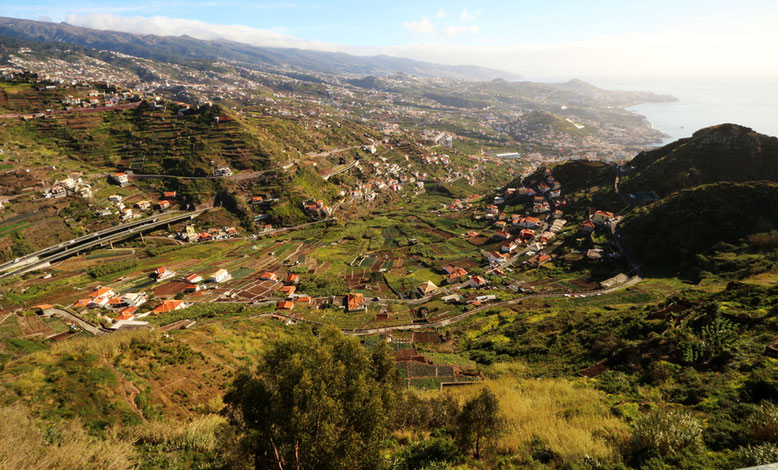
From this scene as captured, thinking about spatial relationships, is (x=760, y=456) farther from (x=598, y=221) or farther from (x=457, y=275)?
(x=598, y=221)

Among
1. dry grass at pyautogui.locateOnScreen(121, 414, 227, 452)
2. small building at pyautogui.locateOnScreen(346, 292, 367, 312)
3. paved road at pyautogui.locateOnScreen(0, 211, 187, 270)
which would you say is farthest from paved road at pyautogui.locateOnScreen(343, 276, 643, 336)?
paved road at pyautogui.locateOnScreen(0, 211, 187, 270)

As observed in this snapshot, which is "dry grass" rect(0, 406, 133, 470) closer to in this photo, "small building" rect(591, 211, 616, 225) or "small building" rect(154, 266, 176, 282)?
"small building" rect(154, 266, 176, 282)

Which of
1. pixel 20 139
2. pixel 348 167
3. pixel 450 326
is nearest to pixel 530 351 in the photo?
pixel 450 326

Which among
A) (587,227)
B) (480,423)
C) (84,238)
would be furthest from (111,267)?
(587,227)

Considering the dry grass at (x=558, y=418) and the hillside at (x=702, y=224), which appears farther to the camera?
the hillside at (x=702, y=224)

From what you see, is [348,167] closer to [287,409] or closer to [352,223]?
[352,223]

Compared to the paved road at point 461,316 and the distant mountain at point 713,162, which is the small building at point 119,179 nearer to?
the paved road at point 461,316

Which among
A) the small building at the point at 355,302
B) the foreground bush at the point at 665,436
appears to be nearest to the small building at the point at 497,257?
the small building at the point at 355,302
